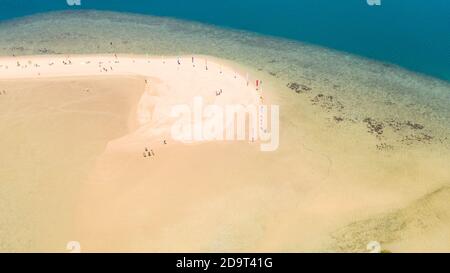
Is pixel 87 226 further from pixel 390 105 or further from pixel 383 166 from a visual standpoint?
pixel 390 105

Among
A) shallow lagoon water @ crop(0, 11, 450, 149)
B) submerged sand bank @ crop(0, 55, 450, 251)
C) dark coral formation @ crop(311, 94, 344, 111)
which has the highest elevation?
shallow lagoon water @ crop(0, 11, 450, 149)

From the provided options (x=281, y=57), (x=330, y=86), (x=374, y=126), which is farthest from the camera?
(x=281, y=57)

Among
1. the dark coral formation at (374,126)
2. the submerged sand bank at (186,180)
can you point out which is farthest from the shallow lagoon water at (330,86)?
the submerged sand bank at (186,180)

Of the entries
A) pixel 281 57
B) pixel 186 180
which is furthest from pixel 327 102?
pixel 186 180

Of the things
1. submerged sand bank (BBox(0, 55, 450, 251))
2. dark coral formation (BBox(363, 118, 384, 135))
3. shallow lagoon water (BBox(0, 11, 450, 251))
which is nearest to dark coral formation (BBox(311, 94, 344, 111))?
shallow lagoon water (BBox(0, 11, 450, 251))

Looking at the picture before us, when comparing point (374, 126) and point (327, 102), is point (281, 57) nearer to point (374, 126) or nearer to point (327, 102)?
point (327, 102)

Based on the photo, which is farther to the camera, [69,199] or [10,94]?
[10,94]

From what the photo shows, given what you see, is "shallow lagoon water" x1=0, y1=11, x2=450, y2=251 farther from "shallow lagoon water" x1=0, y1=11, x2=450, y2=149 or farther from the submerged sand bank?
the submerged sand bank
